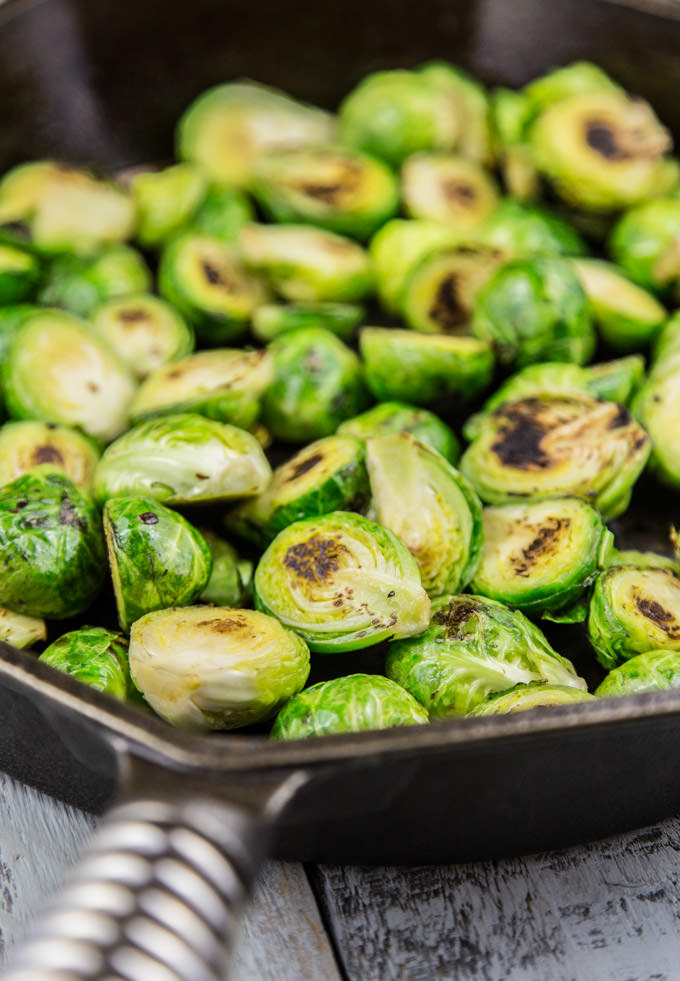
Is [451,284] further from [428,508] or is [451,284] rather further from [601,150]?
[428,508]

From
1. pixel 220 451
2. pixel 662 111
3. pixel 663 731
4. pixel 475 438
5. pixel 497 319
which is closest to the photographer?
pixel 663 731

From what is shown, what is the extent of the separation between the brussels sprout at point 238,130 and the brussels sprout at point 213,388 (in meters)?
0.90

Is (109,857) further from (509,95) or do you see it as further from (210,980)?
(509,95)

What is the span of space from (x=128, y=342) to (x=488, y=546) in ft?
3.15

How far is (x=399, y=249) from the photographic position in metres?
2.41

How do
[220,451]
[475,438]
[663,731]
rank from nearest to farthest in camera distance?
[663,731] < [220,451] < [475,438]

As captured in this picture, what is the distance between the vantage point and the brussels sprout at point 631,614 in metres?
1.62

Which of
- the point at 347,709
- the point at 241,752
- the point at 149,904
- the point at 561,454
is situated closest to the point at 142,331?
the point at 561,454

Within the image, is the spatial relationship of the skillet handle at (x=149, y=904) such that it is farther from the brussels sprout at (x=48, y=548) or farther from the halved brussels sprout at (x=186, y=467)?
the halved brussels sprout at (x=186, y=467)

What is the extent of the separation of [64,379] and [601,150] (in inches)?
57.9

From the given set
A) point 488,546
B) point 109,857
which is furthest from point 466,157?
point 109,857

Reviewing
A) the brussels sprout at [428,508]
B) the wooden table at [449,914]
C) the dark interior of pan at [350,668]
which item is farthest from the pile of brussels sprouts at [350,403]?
the wooden table at [449,914]

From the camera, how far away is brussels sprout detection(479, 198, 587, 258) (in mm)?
2467

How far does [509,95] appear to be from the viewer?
2.74 metres
